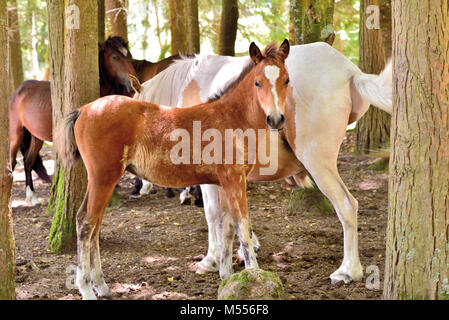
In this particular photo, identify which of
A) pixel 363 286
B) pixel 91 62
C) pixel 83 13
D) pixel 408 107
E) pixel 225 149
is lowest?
pixel 363 286

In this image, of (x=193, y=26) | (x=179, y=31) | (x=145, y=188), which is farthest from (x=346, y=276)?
(x=179, y=31)

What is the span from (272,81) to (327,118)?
100 cm

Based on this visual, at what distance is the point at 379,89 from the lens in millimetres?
5109

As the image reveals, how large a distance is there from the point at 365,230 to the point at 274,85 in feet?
9.84

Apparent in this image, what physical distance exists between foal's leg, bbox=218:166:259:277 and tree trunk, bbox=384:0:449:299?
134 cm

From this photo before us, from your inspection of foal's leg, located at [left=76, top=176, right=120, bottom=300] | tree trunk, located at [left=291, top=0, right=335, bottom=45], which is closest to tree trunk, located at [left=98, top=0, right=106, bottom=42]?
tree trunk, located at [left=291, top=0, right=335, bottom=45]

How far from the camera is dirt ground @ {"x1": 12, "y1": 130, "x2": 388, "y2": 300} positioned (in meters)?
4.87

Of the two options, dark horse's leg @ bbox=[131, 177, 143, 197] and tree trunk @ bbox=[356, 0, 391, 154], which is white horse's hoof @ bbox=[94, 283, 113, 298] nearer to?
dark horse's leg @ bbox=[131, 177, 143, 197]

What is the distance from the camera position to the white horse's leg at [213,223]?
550cm

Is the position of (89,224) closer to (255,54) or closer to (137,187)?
(255,54)

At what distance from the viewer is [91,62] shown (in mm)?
5914

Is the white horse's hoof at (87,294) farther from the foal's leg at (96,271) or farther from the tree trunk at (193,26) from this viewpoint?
the tree trunk at (193,26)
